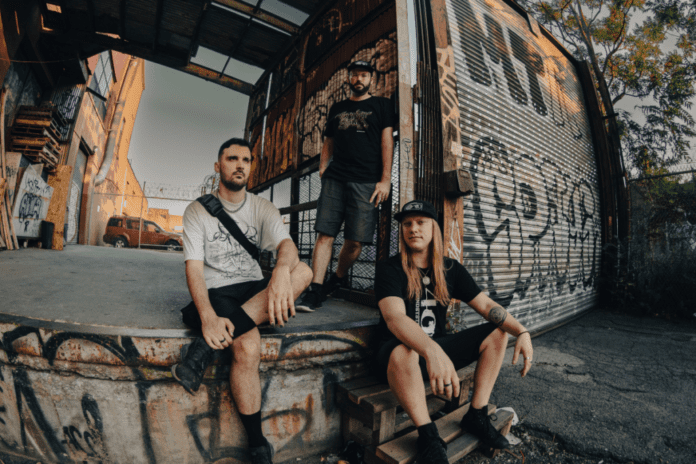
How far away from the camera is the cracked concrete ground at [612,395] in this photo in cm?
200

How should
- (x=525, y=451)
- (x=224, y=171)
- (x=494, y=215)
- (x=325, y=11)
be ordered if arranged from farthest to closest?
(x=325, y=11)
(x=494, y=215)
(x=224, y=171)
(x=525, y=451)

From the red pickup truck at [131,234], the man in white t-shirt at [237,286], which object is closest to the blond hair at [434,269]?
the man in white t-shirt at [237,286]

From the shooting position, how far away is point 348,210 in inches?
109

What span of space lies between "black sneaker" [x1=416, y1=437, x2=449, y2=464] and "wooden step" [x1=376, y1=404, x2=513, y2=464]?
0.06 metres

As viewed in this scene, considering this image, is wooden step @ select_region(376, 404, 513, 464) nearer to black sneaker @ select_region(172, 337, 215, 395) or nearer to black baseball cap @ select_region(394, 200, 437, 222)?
black sneaker @ select_region(172, 337, 215, 395)

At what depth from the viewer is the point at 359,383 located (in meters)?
2.05

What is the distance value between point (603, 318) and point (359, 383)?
593cm

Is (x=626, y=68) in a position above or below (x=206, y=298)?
above

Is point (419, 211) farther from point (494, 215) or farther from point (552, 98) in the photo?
point (552, 98)

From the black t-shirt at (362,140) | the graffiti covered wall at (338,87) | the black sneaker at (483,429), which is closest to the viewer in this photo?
the black sneaker at (483,429)

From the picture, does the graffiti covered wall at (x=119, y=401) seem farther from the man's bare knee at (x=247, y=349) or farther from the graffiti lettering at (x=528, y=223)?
the graffiti lettering at (x=528, y=223)

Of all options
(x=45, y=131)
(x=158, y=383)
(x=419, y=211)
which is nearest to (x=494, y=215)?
(x=419, y=211)

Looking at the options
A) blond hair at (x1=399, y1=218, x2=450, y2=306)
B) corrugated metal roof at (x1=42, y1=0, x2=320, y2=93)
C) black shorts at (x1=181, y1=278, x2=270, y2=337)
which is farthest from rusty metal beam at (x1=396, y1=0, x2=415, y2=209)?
corrugated metal roof at (x1=42, y1=0, x2=320, y2=93)

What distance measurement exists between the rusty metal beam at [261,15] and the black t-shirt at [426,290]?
17.8 feet
